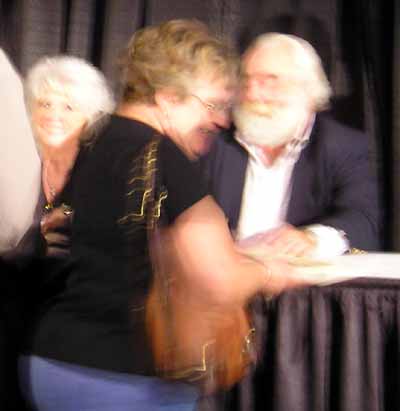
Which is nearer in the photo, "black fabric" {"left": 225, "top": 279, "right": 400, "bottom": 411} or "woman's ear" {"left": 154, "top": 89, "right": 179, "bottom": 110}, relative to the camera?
"woman's ear" {"left": 154, "top": 89, "right": 179, "bottom": 110}

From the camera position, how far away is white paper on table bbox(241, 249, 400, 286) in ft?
4.02

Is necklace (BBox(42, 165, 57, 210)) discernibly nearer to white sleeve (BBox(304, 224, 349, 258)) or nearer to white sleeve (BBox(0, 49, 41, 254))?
white sleeve (BBox(0, 49, 41, 254))

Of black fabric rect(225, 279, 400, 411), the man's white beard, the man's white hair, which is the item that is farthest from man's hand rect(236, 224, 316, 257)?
the man's white hair

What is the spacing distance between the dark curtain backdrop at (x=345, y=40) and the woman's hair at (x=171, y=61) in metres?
0.58

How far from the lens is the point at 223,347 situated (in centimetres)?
95

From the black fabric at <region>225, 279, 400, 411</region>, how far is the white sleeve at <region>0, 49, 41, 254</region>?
662mm

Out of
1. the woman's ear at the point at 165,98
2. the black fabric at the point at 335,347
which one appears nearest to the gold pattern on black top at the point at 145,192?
the woman's ear at the point at 165,98

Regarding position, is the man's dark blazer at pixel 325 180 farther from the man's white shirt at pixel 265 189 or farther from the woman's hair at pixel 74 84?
the woman's hair at pixel 74 84

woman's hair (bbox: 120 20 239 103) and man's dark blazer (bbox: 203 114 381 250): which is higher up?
woman's hair (bbox: 120 20 239 103)

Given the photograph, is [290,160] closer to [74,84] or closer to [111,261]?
[74,84]

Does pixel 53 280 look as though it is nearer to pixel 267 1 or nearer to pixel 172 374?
pixel 172 374

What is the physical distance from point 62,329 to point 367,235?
34.0 inches

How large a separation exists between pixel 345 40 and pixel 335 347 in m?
0.76

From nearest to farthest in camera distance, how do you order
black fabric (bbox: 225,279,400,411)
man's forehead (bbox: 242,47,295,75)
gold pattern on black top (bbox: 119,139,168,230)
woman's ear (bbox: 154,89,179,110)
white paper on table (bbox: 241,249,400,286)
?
gold pattern on black top (bbox: 119,139,168,230) < woman's ear (bbox: 154,89,179,110) < white paper on table (bbox: 241,249,400,286) < black fabric (bbox: 225,279,400,411) < man's forehead (bbox: 242,47,295,75)
